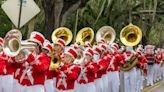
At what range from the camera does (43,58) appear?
378 inches

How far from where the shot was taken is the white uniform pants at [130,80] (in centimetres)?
1711

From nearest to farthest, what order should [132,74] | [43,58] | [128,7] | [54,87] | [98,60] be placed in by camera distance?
[43,58] < [54,87] < [98,60] < [132,74] < [128,7]

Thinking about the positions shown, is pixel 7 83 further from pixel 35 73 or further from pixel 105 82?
pixel 105 82

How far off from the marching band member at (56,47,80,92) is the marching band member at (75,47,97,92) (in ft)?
4.74

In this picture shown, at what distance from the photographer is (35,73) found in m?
9.79

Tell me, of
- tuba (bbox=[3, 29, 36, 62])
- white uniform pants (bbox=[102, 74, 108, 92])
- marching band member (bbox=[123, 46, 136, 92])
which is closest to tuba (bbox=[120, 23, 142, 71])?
marching band member (bbox=[123, 46, 136, 92])

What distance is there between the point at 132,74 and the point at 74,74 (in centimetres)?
702

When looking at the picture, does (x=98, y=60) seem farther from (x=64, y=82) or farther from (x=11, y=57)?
Result: (x=11, y=57)

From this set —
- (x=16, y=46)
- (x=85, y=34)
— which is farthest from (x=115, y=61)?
(x=16, y=46)

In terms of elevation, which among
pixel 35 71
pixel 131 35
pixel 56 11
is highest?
pixel 56 11

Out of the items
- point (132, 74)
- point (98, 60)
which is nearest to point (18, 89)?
point (98, 60)

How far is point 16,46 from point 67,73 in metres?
1.47

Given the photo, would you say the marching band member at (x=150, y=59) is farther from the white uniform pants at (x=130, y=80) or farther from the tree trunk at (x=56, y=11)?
the tree trunk at (x=56, y=11)

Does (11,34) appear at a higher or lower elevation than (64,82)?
higher
